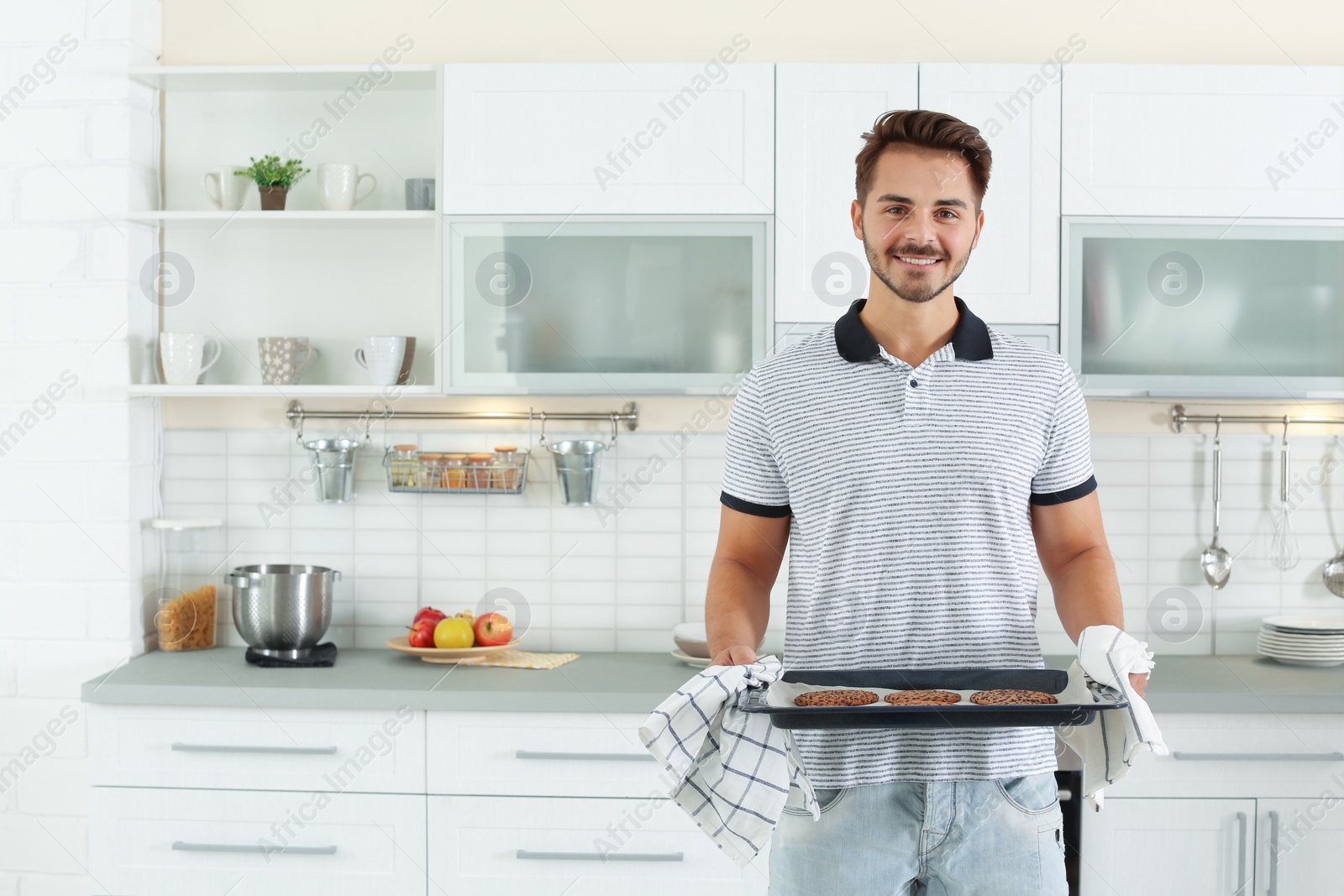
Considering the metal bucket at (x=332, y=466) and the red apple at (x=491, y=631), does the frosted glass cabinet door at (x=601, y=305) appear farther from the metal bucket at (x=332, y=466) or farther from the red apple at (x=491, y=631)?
the red apple at (x=491, y=631)

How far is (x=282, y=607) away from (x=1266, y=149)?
233cm

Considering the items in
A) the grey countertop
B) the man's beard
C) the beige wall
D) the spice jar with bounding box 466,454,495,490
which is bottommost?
the grey countertop

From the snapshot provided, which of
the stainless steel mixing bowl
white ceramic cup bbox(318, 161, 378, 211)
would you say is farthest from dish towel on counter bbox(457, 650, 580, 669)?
white ceramic cup bbox(318, 161, 378, 211)

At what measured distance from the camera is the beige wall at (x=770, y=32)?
8.55ft

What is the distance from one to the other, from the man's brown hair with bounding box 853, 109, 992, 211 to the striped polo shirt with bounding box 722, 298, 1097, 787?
0.19 meters

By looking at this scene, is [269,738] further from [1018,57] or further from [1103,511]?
[1018,57]

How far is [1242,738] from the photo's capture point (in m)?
2.18

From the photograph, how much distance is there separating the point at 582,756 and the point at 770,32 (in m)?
1.71

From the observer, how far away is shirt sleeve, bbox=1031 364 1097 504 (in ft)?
4.34

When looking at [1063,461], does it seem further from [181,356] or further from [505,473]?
[181,356]

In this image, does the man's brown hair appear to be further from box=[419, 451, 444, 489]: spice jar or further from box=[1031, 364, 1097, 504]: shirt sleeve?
box=[419, 451, 444, 489]: spice jar

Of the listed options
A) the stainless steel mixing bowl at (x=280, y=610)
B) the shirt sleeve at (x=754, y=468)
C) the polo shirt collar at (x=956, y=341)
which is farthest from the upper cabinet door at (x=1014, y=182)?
the stainless steel mixing bowl at (x=280, y=610)

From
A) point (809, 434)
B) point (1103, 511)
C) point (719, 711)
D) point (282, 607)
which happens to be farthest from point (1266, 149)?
point (282, 607)

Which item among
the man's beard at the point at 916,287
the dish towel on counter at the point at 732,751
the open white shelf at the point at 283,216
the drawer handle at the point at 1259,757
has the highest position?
the open white shelf at the point at 283,216
